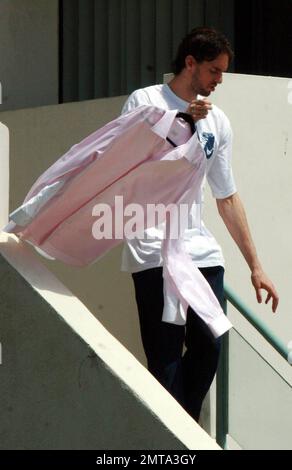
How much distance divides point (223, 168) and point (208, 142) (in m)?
0.21

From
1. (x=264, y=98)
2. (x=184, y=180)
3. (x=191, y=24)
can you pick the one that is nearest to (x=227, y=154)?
(x=184, y=180)

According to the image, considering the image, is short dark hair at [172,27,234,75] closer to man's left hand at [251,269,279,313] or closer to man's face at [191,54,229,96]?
man's face at [191,54,229,96]

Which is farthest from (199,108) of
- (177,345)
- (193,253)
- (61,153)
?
(61,153)

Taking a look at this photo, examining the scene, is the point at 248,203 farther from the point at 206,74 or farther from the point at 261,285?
the point at 206,74

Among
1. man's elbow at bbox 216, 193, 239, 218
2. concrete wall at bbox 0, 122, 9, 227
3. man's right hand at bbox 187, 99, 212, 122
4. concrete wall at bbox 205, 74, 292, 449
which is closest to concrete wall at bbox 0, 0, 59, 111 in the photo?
concrete wall at bbox 205, 74, 292, 449

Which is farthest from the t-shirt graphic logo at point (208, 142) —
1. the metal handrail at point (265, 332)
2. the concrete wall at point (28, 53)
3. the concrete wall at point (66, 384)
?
the concrete wall at point (28, 53)

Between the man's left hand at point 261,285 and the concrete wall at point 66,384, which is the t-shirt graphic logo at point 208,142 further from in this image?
the concrete wall at point 66,384

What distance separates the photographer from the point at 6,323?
498cm

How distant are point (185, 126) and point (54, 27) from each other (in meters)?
3.81

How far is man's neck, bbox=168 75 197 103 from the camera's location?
5.89m

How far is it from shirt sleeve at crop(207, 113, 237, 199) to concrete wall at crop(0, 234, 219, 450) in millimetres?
1272

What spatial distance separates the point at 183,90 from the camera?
19.4ft

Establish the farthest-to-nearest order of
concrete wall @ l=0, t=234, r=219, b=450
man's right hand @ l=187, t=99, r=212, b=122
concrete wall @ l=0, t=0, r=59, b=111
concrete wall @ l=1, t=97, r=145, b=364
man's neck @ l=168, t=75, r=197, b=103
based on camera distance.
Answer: concrete wall @ l=0, t=0, r=59, b=111 < concrete wall @ l=1, t=97, r=145, b=364 < man's neck @ l=168, t=75, r=197, b=103 < man's right hand @ l=187, t=99, r=212, b=122 < concrete wall @ l=0, t=234, r=219, b=450
